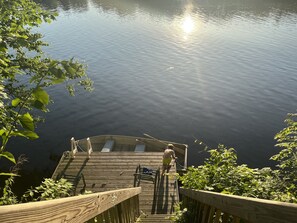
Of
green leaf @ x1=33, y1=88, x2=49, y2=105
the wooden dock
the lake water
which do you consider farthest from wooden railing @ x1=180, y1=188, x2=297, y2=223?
the lake water

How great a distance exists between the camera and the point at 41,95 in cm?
166

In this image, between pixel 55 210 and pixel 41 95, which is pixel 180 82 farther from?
pixel 55 210

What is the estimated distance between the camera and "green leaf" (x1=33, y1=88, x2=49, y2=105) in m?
1.65

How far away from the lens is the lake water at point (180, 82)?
1099 inches

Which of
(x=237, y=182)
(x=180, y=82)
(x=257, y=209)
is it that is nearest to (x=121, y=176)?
(x=237, y=182)

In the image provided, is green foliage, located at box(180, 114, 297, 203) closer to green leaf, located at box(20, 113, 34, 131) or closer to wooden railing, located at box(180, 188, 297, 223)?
wooden railing, located at box(180, 188, 297, 223)

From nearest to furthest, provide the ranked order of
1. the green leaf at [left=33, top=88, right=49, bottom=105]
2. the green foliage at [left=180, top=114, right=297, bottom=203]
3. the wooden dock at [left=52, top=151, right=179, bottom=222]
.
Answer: the green leaf at [left=33, top=88, right=49, bottom=105] < the green foliage at [left=180, top=114, right=297, bottom=203] < the wooden dock at [left=52, top=151, right=179, bottom=222]

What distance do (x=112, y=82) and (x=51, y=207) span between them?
3630 centimetres

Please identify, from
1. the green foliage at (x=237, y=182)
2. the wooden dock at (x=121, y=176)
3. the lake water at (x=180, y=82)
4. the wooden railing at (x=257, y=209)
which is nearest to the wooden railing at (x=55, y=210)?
the wooden railing at (x=257, y=209)

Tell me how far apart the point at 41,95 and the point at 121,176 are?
47.2ft

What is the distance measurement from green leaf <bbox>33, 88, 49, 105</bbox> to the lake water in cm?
2246

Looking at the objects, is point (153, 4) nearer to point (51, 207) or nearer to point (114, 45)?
point (114, 45)

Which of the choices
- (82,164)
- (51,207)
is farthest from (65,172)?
(51,207)

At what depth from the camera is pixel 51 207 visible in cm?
148
